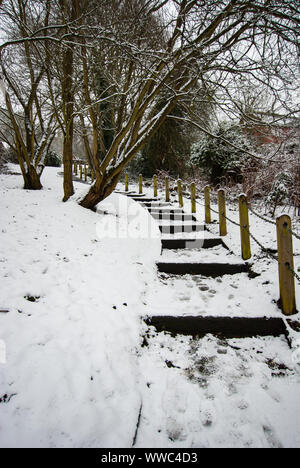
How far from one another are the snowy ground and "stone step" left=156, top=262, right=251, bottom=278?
0.17m

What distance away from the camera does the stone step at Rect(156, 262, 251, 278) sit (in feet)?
11.7

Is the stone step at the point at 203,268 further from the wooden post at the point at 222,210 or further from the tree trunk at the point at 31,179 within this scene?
the tree trunk at the point at 31,179

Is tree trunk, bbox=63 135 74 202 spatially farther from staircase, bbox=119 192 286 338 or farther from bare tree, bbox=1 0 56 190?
staircase, bbox=119 192 286 338

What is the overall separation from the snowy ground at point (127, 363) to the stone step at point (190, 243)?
1108 millimetres

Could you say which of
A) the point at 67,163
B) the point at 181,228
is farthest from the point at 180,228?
the point at 67,163

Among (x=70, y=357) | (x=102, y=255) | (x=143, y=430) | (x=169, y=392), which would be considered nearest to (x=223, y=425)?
(x=169, y=392)

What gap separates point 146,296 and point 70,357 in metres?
1.28

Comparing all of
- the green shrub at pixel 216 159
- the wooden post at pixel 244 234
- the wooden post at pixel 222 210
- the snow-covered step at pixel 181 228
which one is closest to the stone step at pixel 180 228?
the snow-covered step at pixel 181 228

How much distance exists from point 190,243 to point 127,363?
3004 mm

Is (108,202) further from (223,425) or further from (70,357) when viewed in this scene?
(223,425)

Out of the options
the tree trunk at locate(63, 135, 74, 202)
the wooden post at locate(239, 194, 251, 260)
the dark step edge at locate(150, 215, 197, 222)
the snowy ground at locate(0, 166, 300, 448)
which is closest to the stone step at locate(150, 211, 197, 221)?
the dark step edge at locate(150, 215, 197, 222)

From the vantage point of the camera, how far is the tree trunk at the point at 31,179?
774 centimetres

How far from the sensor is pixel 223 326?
2.46 m

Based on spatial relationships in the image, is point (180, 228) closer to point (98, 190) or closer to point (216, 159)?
point (98, 190)
